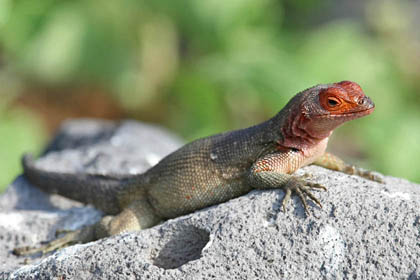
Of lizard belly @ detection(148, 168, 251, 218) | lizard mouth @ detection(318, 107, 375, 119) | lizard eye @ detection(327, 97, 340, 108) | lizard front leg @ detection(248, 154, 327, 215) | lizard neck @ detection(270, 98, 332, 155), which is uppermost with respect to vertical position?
lizard eye @ detection(327, 97, 340, 108)

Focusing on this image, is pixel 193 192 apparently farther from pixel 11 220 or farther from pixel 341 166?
pixel 11 220

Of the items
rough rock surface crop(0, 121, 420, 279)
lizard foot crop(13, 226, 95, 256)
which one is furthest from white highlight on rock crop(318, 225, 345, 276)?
lizard foot crop(13, 226, 95, 256)

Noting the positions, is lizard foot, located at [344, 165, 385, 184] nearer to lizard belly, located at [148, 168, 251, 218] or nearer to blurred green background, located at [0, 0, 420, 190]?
lizard belly, located at [148, 168, 251, 218]

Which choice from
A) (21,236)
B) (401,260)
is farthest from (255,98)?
(401,260)

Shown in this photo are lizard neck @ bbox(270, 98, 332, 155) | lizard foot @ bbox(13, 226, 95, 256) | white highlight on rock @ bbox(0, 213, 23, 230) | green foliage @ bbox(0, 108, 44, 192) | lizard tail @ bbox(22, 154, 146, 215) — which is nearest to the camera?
lizard neck @ bbox(270, 98, 332, 155)

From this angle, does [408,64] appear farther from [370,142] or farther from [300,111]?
[300,111]

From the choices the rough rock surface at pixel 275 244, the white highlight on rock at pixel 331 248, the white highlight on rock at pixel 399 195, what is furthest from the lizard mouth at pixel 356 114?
the white highlight on rock at pixel 331 248

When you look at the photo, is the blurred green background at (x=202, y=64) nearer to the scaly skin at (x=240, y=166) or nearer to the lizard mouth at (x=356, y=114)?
the scaly skin at (x=240, y=166)
